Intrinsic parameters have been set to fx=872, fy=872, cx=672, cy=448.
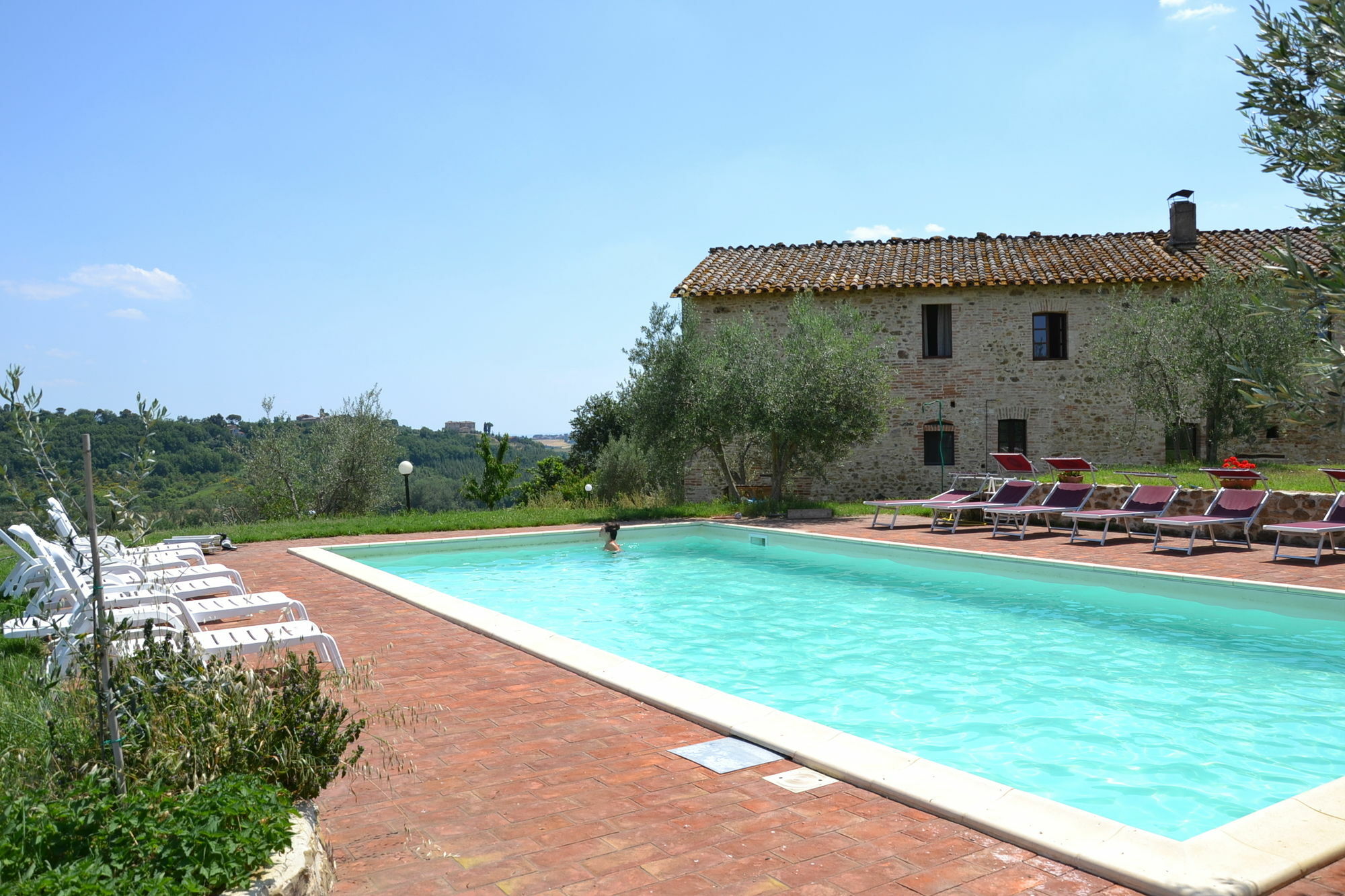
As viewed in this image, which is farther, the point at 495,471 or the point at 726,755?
the point at 495,471

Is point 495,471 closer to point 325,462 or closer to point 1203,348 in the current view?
point 325,462

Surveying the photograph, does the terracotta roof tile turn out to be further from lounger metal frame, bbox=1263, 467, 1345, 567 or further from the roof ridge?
lounger metal frame, bbox=1263, 467, 1345, 567

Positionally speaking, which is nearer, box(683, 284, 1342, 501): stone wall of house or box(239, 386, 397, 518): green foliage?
box(239, 386, 397, 518): green foliage

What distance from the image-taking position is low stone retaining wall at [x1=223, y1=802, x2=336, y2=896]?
7.82ft

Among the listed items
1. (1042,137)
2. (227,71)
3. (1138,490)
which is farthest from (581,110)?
(1138,490)

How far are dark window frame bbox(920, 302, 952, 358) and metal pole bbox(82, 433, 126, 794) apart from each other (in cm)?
1997

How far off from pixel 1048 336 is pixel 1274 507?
34.4ft

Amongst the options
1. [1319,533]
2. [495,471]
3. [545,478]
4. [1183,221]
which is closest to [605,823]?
[1319,533]

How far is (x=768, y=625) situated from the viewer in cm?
846

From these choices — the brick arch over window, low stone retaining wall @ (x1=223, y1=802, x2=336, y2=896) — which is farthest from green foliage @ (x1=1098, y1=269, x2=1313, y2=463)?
low stone retaining wall @ (x1=223, y1=802, x2=336, y2=896)

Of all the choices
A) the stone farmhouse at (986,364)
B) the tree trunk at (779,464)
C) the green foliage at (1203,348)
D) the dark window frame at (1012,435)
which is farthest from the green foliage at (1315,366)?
the dark window frame at (1012,435)

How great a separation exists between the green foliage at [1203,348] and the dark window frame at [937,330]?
3353mm

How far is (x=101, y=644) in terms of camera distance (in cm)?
→ 284

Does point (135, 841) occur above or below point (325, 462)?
below
